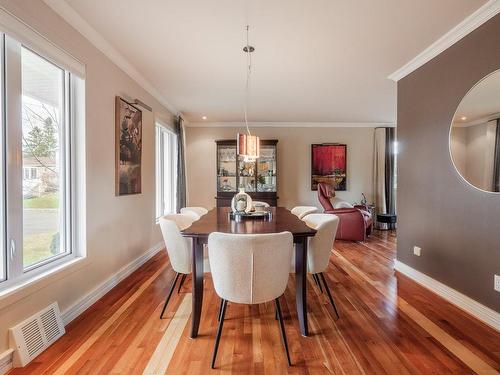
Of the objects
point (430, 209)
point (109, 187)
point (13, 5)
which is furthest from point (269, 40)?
point (430, 209)

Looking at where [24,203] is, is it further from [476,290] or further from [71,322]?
[476,290]

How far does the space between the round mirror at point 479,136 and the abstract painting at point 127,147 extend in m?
3.39

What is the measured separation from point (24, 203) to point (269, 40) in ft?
7.94

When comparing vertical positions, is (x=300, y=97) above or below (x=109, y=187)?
above

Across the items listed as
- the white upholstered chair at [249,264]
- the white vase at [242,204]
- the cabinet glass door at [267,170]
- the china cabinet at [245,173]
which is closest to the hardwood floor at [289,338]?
the white upholstered chair at [249,264]

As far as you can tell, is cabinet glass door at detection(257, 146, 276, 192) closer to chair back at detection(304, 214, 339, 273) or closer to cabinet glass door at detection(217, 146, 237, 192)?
cabinet glass door at detection(217, 146, 237, 192)

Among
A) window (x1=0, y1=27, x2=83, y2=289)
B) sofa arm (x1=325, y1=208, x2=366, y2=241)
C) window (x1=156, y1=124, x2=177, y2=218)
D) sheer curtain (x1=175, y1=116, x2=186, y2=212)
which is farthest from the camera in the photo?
sheer curtain (x1=175, y1=116, x2=186, y2=212)

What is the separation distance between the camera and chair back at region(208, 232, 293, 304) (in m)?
1.62

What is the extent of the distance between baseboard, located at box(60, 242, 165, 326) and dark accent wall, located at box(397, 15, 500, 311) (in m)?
3.35

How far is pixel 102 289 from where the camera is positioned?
2729 millimetres

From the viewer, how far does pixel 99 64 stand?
107 inches

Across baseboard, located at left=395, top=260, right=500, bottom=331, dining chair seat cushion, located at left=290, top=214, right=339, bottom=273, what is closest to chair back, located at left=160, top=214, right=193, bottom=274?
dining chair seat cushion, located at left=290, top=214, right=339, bottom=273

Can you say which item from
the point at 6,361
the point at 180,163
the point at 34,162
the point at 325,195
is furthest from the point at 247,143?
the point at 325,195

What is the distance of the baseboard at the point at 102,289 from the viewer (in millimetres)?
2258
